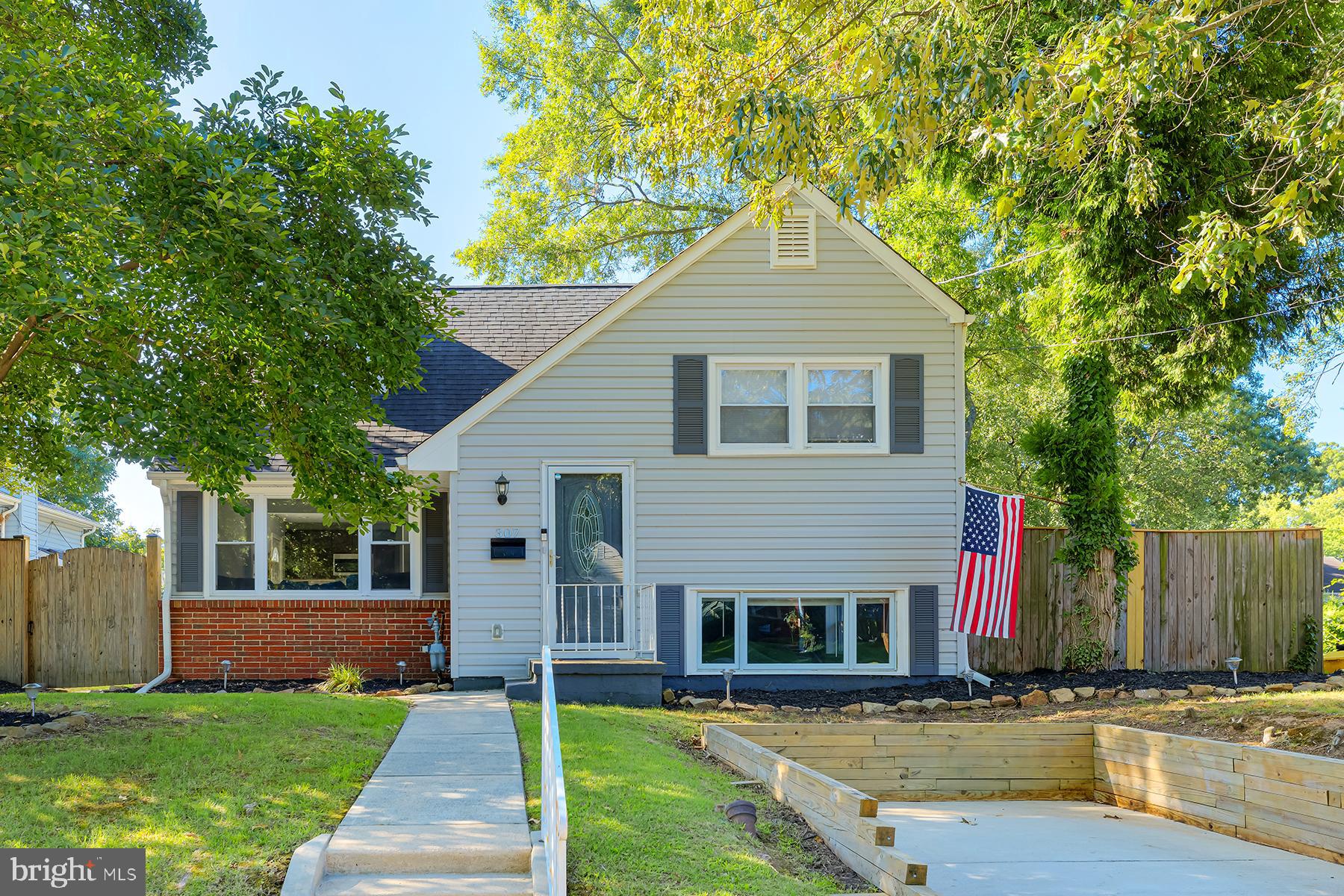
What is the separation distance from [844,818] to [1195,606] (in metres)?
9.24

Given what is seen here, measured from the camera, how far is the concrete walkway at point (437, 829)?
17.8 ft

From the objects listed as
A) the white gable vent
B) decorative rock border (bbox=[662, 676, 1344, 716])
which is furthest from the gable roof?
decorative rock border (bbox=[662, 676, 1344, 716])

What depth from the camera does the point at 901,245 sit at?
68.7 ft

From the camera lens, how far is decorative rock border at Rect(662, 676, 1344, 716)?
36.8 feet

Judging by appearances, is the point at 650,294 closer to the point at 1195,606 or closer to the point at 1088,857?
the point at 1088,857

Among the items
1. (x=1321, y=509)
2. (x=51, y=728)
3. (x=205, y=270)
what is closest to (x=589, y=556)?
(x=51, y=728)

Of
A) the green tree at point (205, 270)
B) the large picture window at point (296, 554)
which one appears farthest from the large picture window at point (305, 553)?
the green tree at point (205, 270)

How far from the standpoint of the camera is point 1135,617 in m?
13.5

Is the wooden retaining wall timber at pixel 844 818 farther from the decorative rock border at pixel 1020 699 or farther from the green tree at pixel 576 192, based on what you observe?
the green tree at pixel 576 192

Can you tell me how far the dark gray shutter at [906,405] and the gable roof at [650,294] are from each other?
0.73 metres

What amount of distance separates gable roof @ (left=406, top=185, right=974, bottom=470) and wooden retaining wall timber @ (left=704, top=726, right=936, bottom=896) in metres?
5.60

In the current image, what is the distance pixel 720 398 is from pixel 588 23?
585 inches

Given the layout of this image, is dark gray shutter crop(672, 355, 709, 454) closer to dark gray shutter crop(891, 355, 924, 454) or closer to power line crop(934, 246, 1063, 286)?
dark gray shutter crop(891, 355, 924, 454)

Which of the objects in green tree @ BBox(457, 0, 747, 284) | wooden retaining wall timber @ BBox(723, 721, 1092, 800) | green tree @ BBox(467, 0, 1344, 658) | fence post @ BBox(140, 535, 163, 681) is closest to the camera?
green tree @ BBox(467, 0, 1344, 658)
